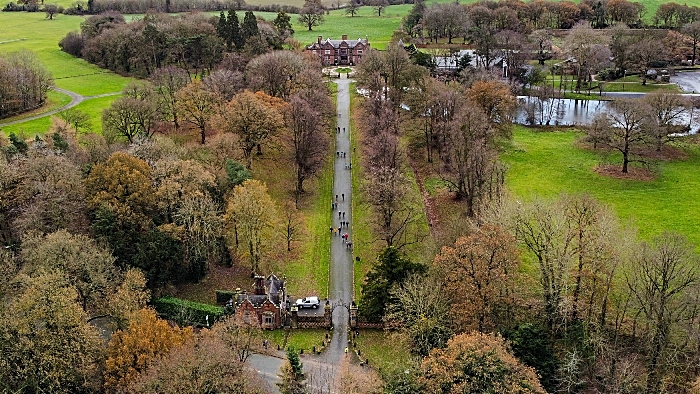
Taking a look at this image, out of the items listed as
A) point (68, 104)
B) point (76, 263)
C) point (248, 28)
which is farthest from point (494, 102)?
point (68, 104)

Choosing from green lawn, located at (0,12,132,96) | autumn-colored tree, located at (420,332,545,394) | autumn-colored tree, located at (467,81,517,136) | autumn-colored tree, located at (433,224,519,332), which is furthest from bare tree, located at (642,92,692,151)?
green lawn, located at (0,12,132,96)

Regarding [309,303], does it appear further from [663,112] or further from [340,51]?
[340,51]

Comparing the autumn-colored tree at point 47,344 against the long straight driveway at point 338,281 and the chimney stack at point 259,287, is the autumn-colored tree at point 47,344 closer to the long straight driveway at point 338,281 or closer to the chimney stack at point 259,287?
the chimney stack at point 259,287

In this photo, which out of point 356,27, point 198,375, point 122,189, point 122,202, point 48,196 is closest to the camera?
point 198,375

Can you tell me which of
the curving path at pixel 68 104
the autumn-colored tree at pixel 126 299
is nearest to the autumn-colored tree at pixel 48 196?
the autumn-colored tree at pixel 126 299

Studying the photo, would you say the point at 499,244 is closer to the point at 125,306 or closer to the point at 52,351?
the point at 125,306

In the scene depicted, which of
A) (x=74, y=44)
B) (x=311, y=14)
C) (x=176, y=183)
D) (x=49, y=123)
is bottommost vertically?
(x=176, y=183)

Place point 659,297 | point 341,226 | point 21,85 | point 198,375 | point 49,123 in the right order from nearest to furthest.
→ 1. point 198,375
2. point 659,297
3. point 341,226
4. point 49,123
5. point 21,85
